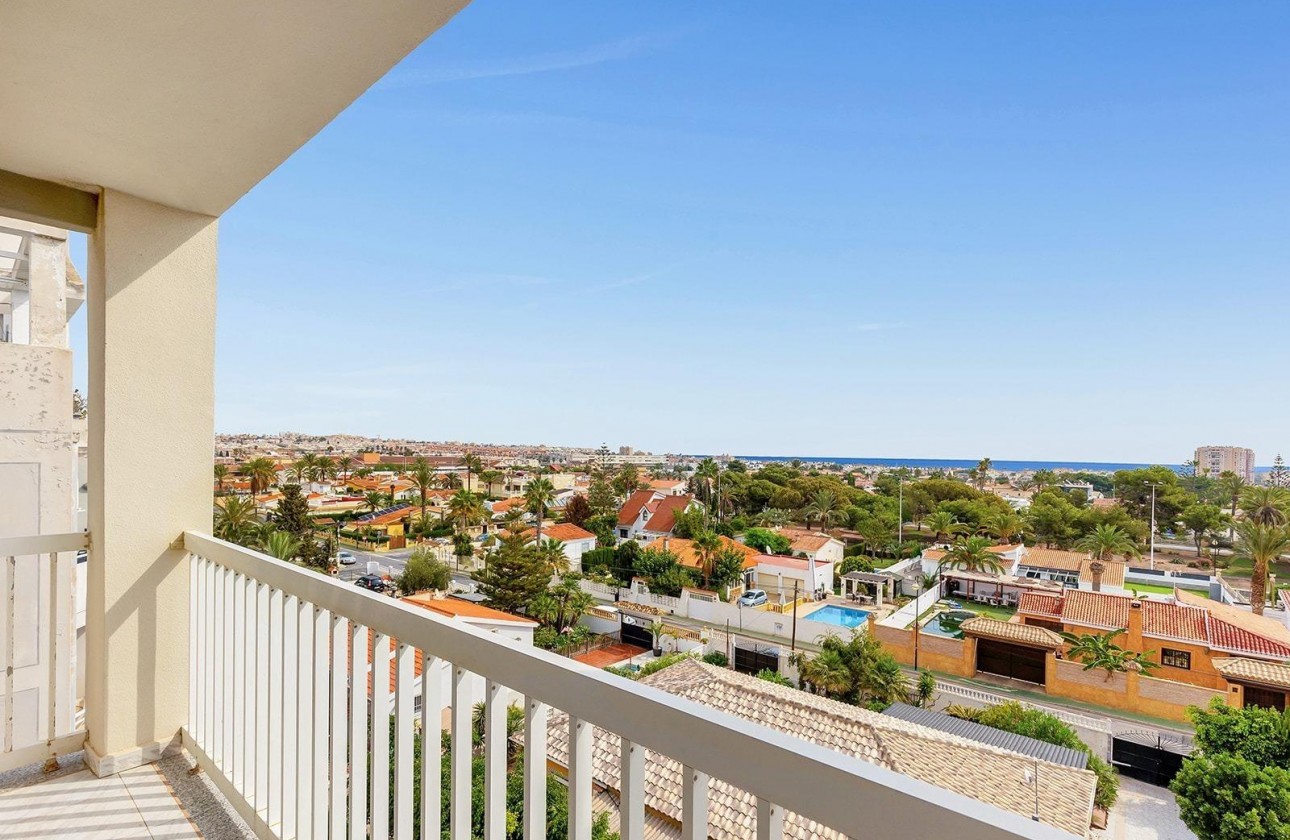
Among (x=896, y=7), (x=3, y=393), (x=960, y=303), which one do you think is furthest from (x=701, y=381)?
(x=3, y=393)

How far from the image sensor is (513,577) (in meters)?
4.73

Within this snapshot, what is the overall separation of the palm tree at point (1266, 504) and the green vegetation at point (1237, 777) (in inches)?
30.8

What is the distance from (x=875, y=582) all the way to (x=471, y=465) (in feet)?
10.5

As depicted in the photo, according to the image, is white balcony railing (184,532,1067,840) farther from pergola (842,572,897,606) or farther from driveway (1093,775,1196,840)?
pergola (842,572,897,606)

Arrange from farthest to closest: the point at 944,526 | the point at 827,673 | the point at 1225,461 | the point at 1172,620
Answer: the point at 944,526 < the point at 827,673 < the point at 1225,461 < the point at 1172,620

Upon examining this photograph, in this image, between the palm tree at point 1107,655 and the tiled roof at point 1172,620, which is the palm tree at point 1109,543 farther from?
the palm tree at point 1107,655

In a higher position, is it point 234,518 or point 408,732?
point 234,518

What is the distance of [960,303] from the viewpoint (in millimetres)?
6625

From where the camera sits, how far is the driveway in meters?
2.33

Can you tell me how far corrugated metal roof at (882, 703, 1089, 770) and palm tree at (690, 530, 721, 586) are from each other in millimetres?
1843

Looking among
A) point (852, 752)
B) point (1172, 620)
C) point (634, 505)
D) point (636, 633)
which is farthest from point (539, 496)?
point (852, 752)

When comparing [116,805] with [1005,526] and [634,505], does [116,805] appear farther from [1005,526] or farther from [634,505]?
[634,505]

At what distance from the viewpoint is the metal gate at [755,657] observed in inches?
146

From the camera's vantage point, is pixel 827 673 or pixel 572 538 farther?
pixel 572 538
